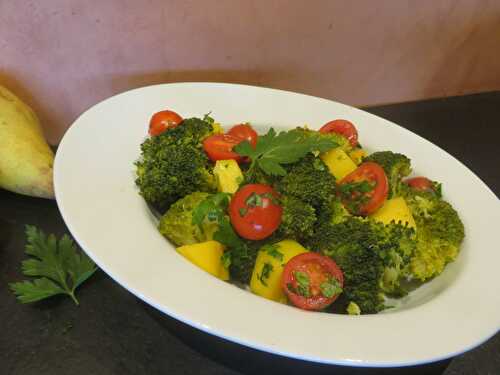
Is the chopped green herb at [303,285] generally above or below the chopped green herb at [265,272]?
above

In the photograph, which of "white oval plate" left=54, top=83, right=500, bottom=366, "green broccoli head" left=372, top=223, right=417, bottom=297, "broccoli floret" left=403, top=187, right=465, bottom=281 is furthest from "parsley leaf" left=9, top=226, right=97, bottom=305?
"broccoli floret" left=403, top=187, right=465, bottom=281

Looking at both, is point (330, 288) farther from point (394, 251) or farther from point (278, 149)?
point (278, 149)

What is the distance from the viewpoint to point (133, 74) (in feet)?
4.68

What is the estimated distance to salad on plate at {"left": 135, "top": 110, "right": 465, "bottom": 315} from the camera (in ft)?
3.05

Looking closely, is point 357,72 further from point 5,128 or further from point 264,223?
point 5,128

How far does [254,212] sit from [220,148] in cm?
24

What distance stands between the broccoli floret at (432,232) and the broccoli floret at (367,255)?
0.04 m

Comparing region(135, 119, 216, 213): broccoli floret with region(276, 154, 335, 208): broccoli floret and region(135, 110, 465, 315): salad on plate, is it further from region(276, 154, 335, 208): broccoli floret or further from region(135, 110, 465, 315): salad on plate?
region(276, 154, 335, 208): broccoli floret

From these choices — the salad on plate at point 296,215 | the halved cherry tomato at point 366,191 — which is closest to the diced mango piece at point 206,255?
the salad on plate at point 296,215

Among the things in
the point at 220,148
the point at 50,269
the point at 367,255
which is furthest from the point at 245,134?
the point at 50,269

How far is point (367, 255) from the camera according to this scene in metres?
0.95

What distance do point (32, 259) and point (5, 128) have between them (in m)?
0.36

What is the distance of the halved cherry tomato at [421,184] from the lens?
1.19 m

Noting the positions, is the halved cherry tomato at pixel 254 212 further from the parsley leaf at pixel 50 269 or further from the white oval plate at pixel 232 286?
the parsley leaf at pixel 50 269
